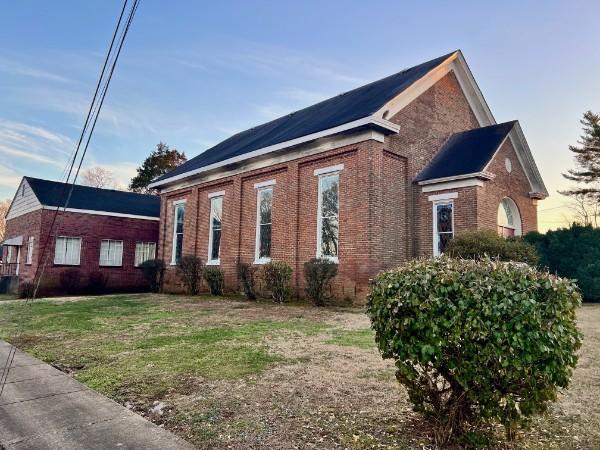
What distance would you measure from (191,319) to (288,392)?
6.38 meters

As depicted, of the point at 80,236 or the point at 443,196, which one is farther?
the point at 80,236

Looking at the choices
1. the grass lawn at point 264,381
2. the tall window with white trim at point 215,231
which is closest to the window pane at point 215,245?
the tall window with white trim at point 215,231

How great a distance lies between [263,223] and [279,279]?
364 cm

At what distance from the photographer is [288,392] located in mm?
4504

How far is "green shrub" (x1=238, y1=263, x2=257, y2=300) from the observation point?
15.8 meters

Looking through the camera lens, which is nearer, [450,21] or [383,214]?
[450,21]

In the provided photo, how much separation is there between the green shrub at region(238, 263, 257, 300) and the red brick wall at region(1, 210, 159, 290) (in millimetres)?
11707

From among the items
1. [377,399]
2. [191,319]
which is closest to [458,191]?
[191,319]

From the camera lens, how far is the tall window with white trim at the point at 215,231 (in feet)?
63.9

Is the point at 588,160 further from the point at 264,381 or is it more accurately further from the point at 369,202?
the point at 264,381

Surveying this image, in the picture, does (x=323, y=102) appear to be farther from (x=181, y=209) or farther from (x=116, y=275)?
(x=116, y=275)

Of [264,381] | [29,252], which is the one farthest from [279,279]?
[29,252]

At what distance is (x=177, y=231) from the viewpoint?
73.2 feet

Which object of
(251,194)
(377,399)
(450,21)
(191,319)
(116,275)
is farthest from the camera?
(116,275)
